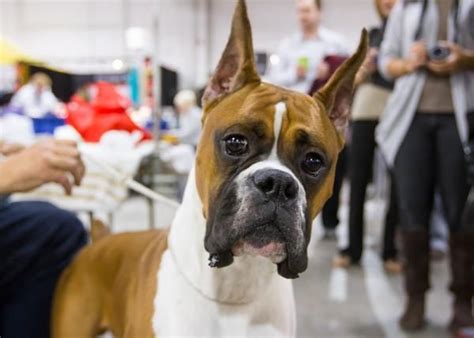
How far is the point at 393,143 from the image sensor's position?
8.38ft

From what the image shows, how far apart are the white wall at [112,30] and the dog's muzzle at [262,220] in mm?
12594

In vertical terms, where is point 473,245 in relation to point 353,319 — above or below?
above

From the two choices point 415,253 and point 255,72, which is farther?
point 415,253

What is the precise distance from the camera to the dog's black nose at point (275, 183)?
42.7 inches

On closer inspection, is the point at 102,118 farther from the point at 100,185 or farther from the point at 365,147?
the point at 365,147

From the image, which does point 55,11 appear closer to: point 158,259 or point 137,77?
point 137,77

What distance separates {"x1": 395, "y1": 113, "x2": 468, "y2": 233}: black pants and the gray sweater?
0.04 metres

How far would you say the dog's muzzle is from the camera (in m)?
1.09

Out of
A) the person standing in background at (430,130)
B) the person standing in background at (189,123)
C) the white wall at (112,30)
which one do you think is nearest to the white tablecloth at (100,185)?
the person standing in background at (189,123)

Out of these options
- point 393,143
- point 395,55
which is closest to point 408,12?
point 395,55

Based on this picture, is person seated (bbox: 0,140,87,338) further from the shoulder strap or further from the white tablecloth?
the shoulder strap

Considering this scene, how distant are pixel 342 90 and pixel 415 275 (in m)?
1.38

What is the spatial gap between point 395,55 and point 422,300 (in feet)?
3.51

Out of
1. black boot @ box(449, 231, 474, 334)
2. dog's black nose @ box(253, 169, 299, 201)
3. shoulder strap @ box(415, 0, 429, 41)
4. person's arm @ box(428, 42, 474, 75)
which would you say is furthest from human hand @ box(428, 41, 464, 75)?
dog's black nose @ box(253, 169, 299, 201)
